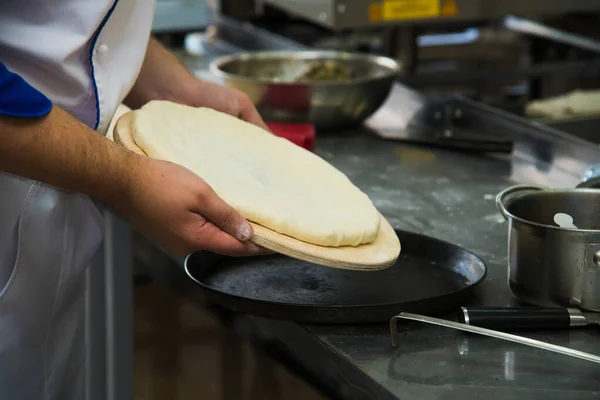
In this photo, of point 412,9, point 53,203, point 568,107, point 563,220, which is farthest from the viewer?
point 412,9

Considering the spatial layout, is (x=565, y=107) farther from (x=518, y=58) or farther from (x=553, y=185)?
(x=518, y=58)

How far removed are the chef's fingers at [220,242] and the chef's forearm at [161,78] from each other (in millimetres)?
496

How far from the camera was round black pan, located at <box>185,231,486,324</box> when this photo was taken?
1.12 m

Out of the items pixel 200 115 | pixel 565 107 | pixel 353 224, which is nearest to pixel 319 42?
pixel 565 107

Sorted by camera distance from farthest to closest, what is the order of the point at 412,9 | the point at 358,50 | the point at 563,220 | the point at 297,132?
the point at 358,50, the point at 412,9, the point at 297,132, the point at 563,220

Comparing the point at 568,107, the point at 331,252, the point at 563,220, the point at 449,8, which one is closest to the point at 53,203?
the point at 331,252

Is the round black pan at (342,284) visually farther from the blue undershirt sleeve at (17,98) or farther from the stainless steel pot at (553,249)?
the blue undershirt sleeve at (17,98)

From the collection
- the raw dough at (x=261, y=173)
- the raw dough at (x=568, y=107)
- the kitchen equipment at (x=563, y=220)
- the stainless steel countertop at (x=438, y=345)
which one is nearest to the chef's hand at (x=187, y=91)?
the raw dough at (x=261, y=173)

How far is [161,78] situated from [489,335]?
78cm

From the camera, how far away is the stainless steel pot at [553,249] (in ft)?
3.67

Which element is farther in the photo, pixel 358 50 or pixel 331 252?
pixel 358 50

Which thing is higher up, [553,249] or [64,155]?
[64,155]

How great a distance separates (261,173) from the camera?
1.28 meters

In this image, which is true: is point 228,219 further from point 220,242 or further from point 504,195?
point 504,195
